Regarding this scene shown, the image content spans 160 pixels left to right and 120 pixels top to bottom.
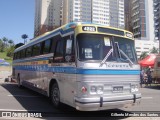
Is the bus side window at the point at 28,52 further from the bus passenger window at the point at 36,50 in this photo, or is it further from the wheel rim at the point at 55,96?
the wheel rim at the point at 55,96

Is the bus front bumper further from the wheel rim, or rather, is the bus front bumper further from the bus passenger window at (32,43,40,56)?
the bus passenger window at (32,43,40,56)

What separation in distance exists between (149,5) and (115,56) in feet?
457

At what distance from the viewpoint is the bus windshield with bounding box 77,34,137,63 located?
25.0 feet

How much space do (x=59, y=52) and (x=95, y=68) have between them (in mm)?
2183

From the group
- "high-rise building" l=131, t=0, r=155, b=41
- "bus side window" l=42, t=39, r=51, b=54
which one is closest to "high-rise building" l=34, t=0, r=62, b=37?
"high-rise building" l=131, t=0, r=155, b=41

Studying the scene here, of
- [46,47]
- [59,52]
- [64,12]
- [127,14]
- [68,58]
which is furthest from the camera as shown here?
[127,14]

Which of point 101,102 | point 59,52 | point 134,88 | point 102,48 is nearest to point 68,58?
point 59,52

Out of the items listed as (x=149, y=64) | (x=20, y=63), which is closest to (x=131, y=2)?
(x=149, y=64)

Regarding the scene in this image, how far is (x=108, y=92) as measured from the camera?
759cm

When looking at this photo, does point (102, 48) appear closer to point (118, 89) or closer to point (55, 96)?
point (118, 89)

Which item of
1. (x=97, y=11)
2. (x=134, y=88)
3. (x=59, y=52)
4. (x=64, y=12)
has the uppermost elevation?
(x=97, y=11)

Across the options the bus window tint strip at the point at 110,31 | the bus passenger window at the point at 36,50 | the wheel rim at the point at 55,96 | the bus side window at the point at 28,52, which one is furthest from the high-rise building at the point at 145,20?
the bus window tint strip at the point at 110,31

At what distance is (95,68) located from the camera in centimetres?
748

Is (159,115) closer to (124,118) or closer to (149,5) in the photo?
(124,118)
